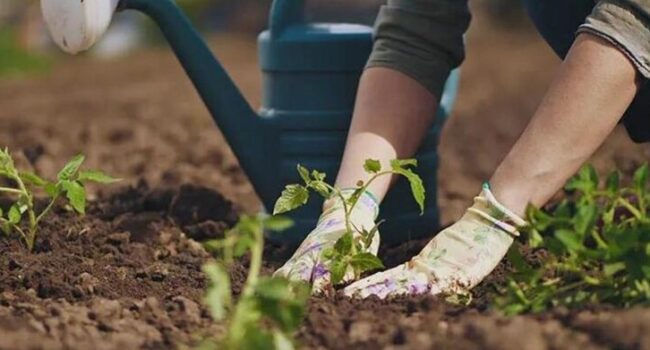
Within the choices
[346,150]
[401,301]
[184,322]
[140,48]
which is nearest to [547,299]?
[401,301]

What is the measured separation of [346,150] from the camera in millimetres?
2428

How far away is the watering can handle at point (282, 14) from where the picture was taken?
272 centimetres

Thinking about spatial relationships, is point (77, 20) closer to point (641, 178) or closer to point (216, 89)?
point (216, 89)

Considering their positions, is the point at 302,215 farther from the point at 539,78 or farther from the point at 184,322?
the point at 539,78

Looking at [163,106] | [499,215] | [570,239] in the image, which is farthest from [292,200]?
[163,106]

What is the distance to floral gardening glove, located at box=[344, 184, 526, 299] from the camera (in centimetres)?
202

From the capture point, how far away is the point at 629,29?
203cm

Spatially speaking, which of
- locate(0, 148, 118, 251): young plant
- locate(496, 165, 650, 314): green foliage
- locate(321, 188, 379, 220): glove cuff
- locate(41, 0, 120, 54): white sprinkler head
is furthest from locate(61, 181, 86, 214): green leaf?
locate(496, 165, 650, 314): green foliage

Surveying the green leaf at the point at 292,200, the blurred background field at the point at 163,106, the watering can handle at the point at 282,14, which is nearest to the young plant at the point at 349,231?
the green leaf at the point at 292,200

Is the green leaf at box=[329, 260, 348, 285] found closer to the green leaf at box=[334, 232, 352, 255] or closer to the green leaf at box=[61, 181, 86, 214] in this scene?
the green leaf at box=[334, 232, 352, 255]

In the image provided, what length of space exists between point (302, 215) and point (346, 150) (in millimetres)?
321

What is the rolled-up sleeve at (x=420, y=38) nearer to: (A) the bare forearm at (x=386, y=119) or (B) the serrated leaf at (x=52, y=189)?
(A) the bare forearm at (x=386, y=119)

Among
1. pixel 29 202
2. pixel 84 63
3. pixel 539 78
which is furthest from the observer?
pixel 84 63

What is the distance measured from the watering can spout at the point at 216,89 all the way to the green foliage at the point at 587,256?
35.2 inches
